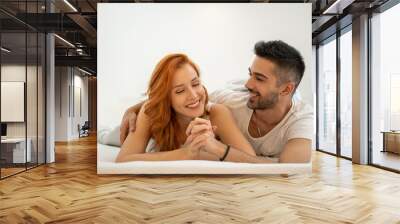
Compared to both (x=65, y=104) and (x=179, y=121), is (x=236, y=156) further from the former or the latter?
(x=65, y=104)

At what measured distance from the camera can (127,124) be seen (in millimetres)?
6484

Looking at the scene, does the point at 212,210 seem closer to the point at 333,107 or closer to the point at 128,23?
the point at 128,23

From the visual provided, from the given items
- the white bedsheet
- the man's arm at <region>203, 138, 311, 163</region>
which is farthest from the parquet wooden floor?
the man's arm at <region>203, 138, 311, 163</region>

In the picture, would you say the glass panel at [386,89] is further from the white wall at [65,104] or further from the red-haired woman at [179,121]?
the white wall at [65,104]

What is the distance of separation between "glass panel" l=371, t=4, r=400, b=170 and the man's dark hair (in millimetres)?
2045

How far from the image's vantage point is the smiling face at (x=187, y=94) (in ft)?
20.7

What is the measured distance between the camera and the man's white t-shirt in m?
6.43

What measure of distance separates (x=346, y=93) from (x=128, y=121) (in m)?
5.35

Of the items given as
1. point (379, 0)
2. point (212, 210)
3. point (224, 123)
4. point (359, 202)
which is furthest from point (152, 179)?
point (379, 0)

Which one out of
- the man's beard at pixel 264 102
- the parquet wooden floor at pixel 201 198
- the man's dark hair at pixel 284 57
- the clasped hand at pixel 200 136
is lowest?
the parquet wooden floor at pixel 201 198

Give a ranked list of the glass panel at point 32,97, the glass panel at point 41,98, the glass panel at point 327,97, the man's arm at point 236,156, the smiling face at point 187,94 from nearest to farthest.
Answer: the smiling face at point 187,94 < the man's arm at point 236,156 < the glass panel at point 32,97 < the glass panel at point 41,98 < the glass panel at point 327,97

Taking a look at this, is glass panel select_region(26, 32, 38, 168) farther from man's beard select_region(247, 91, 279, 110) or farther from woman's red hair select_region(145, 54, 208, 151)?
man's beard select_region(247, 91, 279, 110)

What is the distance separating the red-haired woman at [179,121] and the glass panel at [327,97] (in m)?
4.41

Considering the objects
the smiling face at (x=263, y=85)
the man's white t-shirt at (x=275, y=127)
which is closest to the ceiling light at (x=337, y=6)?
the smiling face at (x=263, y=85)
